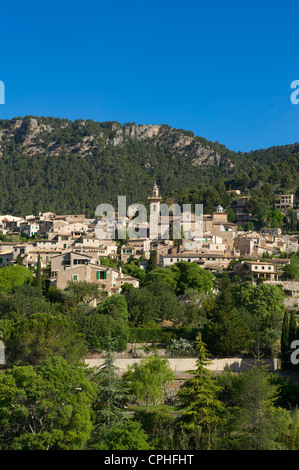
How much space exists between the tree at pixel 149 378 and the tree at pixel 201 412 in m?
4.35

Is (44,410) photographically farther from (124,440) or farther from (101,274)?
(101,274)

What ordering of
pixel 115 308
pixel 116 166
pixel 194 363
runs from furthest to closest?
pixel 116 166 < pixel 115 308 < pixel 194 363

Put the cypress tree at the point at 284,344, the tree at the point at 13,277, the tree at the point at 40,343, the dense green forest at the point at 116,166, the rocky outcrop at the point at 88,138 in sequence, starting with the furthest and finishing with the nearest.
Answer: the rocky outcrop at the point at 88,138 → the dense green forest at the point at 116,166 → the tree at the point at 13,277 → the cypress tree at the point at 284,344 → the tree at the point at 40,343

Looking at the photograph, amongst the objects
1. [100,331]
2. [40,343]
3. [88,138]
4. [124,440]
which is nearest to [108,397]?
[124,440]

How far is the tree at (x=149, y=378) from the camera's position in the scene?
95.0ft

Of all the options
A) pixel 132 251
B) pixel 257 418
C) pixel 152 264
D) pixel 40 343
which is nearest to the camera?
pixel 257 418

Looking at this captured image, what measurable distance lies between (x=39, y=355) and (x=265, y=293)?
2082cm

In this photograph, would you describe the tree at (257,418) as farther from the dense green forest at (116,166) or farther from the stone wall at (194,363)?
the dense green forest at (116,166)

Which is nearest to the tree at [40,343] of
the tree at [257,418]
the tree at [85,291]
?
the tree at [257,418]

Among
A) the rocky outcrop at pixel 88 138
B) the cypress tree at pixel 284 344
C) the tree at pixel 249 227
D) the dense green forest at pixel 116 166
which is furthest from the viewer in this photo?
the rocky outcrop at pixel 88 138

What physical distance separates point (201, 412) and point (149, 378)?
6204 millimetres

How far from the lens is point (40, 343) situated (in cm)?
2875

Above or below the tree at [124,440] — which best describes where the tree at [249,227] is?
above

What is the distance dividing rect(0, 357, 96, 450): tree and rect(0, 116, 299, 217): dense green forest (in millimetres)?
67899
